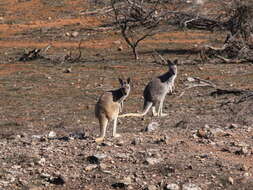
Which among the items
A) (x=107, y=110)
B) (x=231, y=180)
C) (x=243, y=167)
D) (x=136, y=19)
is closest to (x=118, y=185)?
(x=231, y=180)

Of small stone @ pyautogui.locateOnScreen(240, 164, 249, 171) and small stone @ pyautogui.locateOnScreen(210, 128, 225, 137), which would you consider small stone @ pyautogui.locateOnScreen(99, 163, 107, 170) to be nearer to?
small stone @ pyautogui.locateOnScreen(240, 164, 249, 171)

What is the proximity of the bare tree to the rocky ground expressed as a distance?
56 centimetres

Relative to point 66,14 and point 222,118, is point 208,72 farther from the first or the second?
point 66,14

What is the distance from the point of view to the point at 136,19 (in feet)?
73.9

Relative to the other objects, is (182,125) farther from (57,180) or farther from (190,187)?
(57,180)

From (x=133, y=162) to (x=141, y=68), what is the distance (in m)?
10.9

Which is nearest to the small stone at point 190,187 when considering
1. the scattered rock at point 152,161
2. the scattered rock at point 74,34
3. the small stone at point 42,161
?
the scattered rock at point 152,161

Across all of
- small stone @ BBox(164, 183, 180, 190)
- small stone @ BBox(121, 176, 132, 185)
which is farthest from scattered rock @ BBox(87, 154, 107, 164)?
small stone @ BBox(164, 183, 180, 190)

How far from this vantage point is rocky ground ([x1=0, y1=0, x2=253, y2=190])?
7453 millimetres

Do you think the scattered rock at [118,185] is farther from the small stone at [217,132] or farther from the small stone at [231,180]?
the small stone at [217,132]

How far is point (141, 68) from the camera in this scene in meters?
18.5

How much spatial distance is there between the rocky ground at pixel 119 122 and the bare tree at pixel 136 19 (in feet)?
1.83

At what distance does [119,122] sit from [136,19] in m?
11.0

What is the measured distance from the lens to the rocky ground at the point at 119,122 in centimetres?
745
